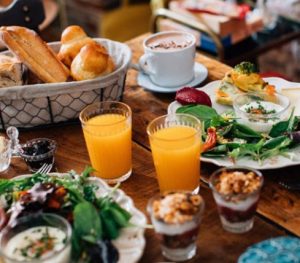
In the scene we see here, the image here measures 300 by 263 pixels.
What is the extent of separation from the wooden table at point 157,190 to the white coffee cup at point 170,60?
57 millimetres

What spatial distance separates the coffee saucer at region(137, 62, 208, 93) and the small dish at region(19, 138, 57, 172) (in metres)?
0.42

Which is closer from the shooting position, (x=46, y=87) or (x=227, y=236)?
(x=227, y=236)

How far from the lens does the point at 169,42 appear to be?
1.78 meters

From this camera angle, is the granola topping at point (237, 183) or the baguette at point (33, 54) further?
the baguette at point (33, 54)

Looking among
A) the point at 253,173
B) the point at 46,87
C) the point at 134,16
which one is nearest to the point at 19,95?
the point at 46,87

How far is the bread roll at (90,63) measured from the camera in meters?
1.54

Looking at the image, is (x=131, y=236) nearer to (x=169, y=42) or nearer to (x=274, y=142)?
(x=274, y=142)

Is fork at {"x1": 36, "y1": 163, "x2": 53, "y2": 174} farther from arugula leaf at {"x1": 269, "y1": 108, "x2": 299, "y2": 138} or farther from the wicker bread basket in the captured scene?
arugula leaf at {"x1": 269, "y1": 108, "x2": 299, "y2": 138}

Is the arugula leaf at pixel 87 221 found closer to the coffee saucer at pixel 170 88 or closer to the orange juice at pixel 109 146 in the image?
the orange juice at pixel 109 146

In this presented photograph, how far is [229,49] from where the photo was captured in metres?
2.69

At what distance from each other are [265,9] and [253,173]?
1873 millimetres

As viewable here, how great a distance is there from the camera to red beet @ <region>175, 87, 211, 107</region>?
157 centimetres

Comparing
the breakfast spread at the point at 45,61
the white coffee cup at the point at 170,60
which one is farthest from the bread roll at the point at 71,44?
the white coffee cup at the point at 170,60

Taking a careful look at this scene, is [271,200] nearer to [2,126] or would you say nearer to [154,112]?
[154,112]
